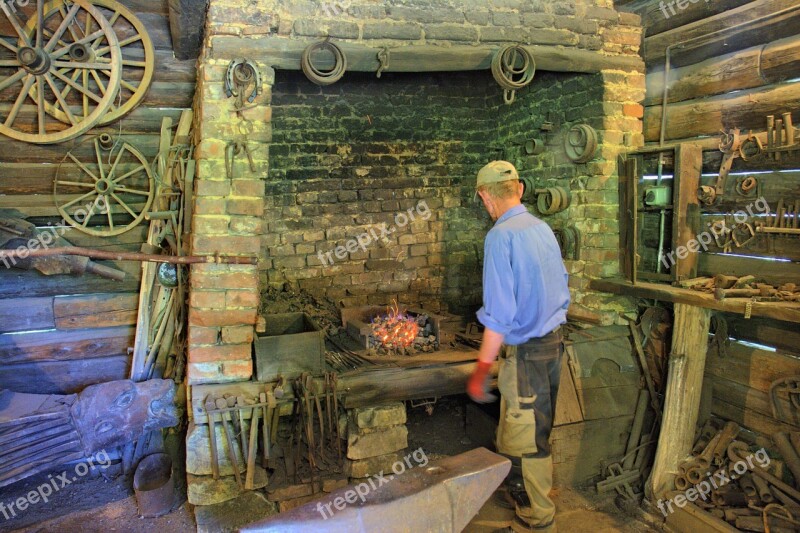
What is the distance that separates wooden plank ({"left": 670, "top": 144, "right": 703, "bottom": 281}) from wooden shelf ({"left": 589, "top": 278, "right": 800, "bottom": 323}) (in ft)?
0.75

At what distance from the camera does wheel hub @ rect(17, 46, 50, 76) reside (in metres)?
3.97

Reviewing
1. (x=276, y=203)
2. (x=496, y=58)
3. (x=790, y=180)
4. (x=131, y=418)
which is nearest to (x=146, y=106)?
(x=276, y=203)

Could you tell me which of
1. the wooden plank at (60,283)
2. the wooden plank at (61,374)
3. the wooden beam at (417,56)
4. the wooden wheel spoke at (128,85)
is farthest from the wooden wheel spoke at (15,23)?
the wooden plank at (61,374)

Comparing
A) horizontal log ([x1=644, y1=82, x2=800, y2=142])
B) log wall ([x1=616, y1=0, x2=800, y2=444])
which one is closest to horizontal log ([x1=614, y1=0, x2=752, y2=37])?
log wall ([x1=616, y1=0, x2=800, y2=444])

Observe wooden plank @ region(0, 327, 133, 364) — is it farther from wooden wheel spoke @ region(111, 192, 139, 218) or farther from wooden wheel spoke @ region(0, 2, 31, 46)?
wooden wheel spoke @ region(0, 2, 31, 46)

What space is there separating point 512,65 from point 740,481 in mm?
3559

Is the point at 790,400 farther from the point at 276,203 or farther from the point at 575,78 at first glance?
the point at 276,203

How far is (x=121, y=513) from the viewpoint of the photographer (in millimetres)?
4086

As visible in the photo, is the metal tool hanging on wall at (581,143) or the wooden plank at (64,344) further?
the metal tool hanging on wall at (581,143)

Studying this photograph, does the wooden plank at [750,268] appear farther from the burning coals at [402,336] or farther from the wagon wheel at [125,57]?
the wagon wheel at [125,57]

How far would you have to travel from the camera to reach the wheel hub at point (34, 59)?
13.0ft

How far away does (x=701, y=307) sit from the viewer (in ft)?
13.2

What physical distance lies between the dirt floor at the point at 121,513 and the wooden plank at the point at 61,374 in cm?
75

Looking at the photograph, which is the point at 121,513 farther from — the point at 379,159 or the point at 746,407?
the point at 746,407
